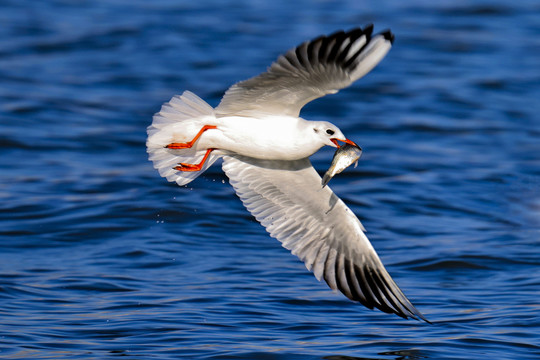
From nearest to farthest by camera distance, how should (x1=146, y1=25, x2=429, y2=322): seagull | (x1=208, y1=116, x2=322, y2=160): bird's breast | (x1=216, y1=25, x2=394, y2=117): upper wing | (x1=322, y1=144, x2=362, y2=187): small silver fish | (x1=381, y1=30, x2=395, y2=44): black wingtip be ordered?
(x1=381, y1=30, x2=395, y2=44): black wingtip
(x1=216, y1=25, x2=394, y2=117): upper wing
(x1=146, y1=25, x2=429, y2=322): seagull
(x1=208, y1=116, x2=322, y2=160): bird's breast
(x1=322, y1=144, x2=362, y2=187): small silver fish

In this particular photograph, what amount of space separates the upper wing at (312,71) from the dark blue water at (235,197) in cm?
177

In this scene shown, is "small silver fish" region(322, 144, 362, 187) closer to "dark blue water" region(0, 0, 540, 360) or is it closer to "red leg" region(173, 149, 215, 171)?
→ "red leg" region(173, 149, 215, 171)

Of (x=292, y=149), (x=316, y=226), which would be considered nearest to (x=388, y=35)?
(x=292, y=149)

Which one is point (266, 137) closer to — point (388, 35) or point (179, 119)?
point (179, 119)

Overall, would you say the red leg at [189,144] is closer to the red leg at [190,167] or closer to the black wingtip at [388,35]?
the red leg at [190,167]

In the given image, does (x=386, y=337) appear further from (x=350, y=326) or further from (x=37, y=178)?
(x=37, y=178)

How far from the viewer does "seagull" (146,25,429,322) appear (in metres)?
5.93

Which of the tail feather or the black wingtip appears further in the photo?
the tail feather

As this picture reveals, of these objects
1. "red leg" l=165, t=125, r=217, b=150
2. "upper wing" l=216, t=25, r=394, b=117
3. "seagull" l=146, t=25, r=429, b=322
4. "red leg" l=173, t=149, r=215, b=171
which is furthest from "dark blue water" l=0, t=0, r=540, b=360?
"upper wing" l=216, t=25, r=394, b=117

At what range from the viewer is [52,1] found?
21000 millimetres

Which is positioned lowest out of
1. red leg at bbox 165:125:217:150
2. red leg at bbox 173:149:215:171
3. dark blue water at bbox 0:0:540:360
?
dark blue water at bbox 0:0:540:360

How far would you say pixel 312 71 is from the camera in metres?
6.02

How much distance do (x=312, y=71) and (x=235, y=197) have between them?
5247mm

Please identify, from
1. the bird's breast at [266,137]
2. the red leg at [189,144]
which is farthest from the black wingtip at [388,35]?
the red leg at [189,144]
